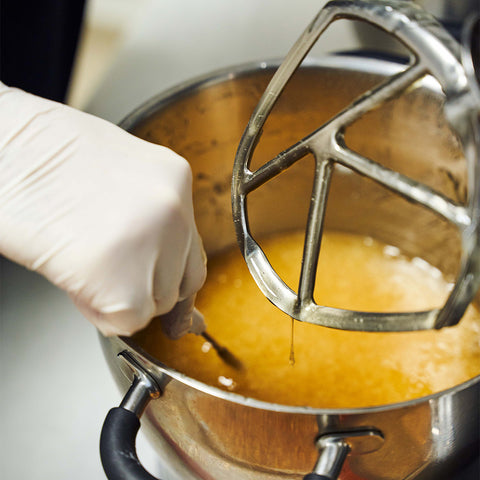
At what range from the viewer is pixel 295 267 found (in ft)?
2.88

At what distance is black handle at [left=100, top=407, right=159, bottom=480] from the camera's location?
389mm

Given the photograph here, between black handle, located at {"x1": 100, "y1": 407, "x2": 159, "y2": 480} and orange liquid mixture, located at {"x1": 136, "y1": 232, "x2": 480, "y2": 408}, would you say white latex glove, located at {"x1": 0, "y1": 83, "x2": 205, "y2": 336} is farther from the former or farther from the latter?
orange liquid mixture, located at {"x1": 136, "y1": 232, "x2": 480, "y2": 408}

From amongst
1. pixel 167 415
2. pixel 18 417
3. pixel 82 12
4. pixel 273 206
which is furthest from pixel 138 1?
pixel 167 415

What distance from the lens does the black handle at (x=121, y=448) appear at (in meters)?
0.39

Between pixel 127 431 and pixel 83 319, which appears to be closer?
pixel 127 431

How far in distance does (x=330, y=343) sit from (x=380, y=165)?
1.40ft

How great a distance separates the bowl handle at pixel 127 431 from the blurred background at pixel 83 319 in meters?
0.13

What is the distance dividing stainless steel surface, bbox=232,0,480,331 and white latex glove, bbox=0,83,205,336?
0.07 meters

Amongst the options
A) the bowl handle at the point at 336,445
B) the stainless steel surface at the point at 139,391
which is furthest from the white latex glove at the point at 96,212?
the bowl handle at the point at 336,445

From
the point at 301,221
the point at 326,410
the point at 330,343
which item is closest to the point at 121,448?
the point at 326,410

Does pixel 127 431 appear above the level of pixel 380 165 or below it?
below

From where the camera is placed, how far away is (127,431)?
0.42 meters

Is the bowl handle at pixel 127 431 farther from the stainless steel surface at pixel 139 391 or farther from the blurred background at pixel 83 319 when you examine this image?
the blurred background at pixel 83 319

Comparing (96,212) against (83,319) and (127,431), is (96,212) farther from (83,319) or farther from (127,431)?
(83,319)
